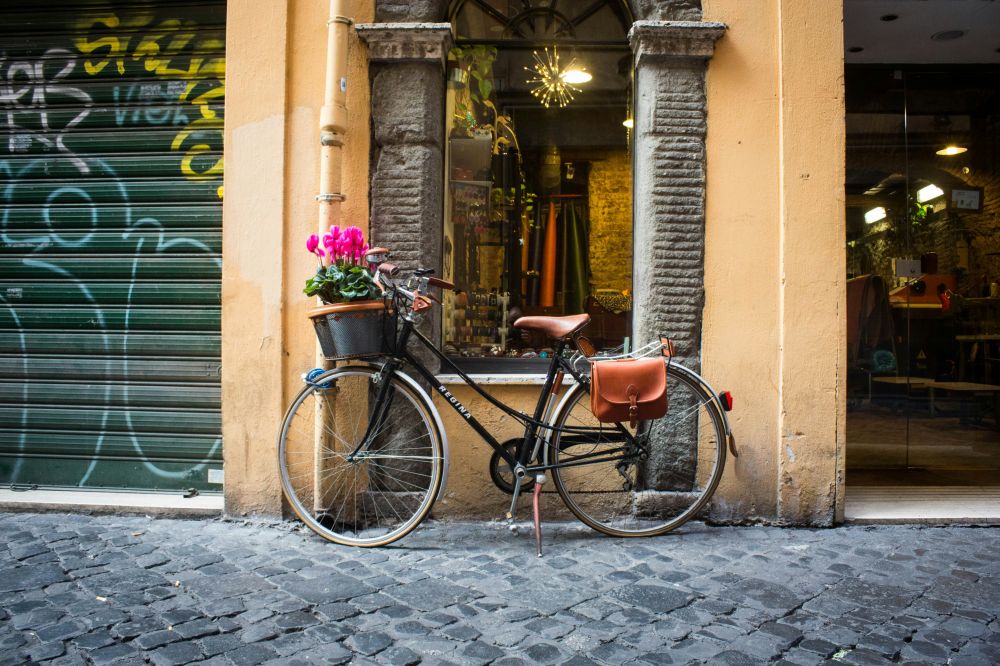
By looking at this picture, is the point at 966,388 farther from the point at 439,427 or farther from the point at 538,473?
the point at 439,427

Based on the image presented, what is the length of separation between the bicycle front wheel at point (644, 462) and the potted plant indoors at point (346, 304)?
1155mm

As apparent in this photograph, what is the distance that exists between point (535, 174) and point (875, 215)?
12.4 ft

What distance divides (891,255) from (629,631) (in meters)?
5.31

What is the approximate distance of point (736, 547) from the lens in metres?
3.57

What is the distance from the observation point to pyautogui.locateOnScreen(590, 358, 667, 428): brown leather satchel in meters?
3.52

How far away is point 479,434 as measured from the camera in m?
3.82

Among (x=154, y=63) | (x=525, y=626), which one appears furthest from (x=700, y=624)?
(x=154, y=63)

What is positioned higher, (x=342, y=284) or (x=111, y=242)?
(x=111, y=242)

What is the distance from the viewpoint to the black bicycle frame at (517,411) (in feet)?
12.0

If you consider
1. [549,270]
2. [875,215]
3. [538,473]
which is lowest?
[538,473]

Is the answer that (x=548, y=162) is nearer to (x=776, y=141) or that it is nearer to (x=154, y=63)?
(x=776, y=141)

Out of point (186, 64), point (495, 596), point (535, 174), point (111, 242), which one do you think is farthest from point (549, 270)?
point (111, 242)

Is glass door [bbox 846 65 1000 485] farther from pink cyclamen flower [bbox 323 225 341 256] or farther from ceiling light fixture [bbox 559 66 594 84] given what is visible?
pink cyclamen flower [bbox 323 225 341 256]

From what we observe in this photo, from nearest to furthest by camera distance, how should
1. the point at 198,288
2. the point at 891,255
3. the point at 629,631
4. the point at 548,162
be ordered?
the point at 629,631 → the point at 198,288 → the point at 548,162 → the point at 891,255
